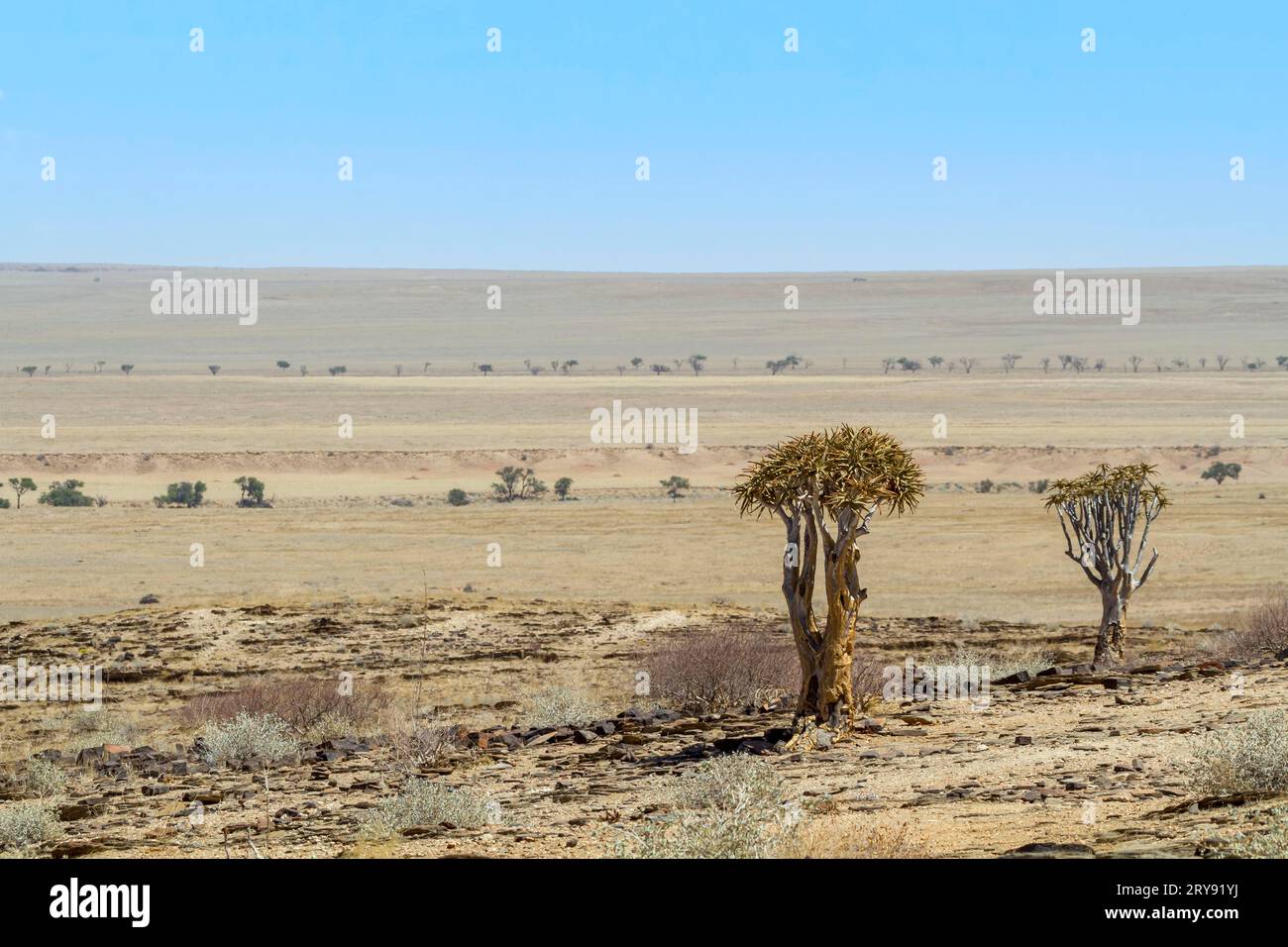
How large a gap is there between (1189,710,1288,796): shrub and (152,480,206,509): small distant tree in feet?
136

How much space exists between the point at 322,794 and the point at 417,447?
49.7 meters

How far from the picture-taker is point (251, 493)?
46188mm

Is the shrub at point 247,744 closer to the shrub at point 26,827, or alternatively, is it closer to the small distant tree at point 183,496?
the shrub at point 26,827

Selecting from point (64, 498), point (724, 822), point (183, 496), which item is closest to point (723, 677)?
point (724, 822)

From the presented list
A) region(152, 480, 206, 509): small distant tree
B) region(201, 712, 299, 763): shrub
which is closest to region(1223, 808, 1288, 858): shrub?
region(201, 712, 299, 763): shrub

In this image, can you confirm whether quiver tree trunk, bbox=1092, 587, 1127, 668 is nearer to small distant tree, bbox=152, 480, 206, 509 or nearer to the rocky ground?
the rocky ground

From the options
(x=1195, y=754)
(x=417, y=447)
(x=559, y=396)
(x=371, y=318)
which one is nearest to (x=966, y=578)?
(x=1195, y=754)

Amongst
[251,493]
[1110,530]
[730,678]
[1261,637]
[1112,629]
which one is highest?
[251,493]

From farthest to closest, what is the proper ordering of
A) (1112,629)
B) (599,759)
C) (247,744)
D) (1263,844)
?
1. (1112,629)
2. (247,744)
3. (599,759)
4. (1263,844)

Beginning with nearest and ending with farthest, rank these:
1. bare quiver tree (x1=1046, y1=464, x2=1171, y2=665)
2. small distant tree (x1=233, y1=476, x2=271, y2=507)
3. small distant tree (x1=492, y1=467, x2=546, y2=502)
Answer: bare quiver tree (x1=1046, y1=464, x2=1171, y2=665)
small distant tree (x1=233, y1=476, x2=271, y2=507)
small distant tree (x1=492, y1=467, x2=546, y2=502)

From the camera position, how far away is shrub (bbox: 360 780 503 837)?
8.40 meters

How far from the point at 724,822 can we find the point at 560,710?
27.0ft

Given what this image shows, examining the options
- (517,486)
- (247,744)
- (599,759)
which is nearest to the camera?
(599,759)

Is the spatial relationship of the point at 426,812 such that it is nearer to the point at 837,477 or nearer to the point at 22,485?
the point at 837,477
